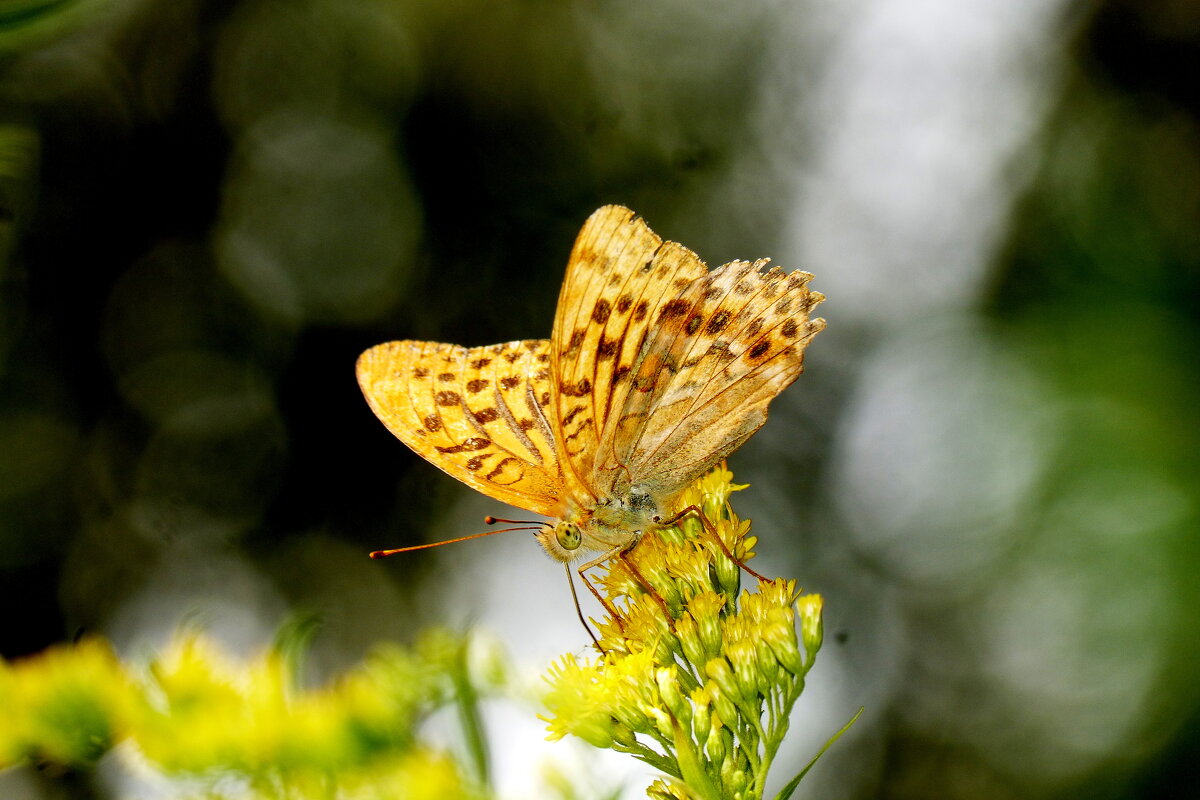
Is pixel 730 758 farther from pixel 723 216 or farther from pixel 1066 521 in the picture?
pixel 723 216

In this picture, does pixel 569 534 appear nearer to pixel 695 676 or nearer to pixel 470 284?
pixel 695 676

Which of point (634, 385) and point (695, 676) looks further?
point (634, 385)

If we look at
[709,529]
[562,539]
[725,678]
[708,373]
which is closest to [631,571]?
[709,529]

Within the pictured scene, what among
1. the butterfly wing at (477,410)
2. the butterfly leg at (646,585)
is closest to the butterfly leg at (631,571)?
the butterfly leg at (646,585)

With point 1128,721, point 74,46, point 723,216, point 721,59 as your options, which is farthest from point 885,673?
point 74,46

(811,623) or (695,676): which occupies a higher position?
(811,623)

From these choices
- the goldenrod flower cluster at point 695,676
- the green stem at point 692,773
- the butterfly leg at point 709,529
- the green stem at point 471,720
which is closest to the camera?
the green stem at point 471,720

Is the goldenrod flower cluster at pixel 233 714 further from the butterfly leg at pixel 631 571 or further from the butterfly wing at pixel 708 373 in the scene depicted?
the butterfly wing at pixel 708 373
